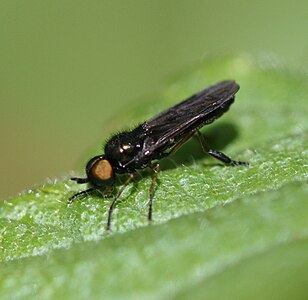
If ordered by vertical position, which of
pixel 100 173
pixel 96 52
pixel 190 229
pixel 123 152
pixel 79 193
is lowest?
pixel 190 229

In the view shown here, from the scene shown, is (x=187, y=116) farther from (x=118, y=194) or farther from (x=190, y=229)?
(x=190, y=229)

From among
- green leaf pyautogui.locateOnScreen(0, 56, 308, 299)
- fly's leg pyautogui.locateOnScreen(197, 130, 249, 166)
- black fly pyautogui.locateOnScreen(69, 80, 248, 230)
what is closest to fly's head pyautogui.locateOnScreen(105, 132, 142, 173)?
black fly pyautogui.locateOnScreen(69, 80, 248, 230)

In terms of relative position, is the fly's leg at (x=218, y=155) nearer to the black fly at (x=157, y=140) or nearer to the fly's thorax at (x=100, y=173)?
the black fly at (x=157, y=140)

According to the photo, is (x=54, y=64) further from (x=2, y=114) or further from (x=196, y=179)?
(x=196, y=179)

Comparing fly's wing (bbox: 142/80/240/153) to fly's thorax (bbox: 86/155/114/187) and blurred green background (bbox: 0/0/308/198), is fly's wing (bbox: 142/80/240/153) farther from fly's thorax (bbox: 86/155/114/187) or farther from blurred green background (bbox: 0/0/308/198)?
blurred green background (bbox: 0/0/308/198)

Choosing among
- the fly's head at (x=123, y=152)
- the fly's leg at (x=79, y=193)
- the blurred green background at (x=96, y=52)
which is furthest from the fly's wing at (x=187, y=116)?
the blurred green background at (x=96, y=52)

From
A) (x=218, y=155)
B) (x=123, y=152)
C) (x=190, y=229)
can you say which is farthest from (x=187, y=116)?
(x=190, y=229)
